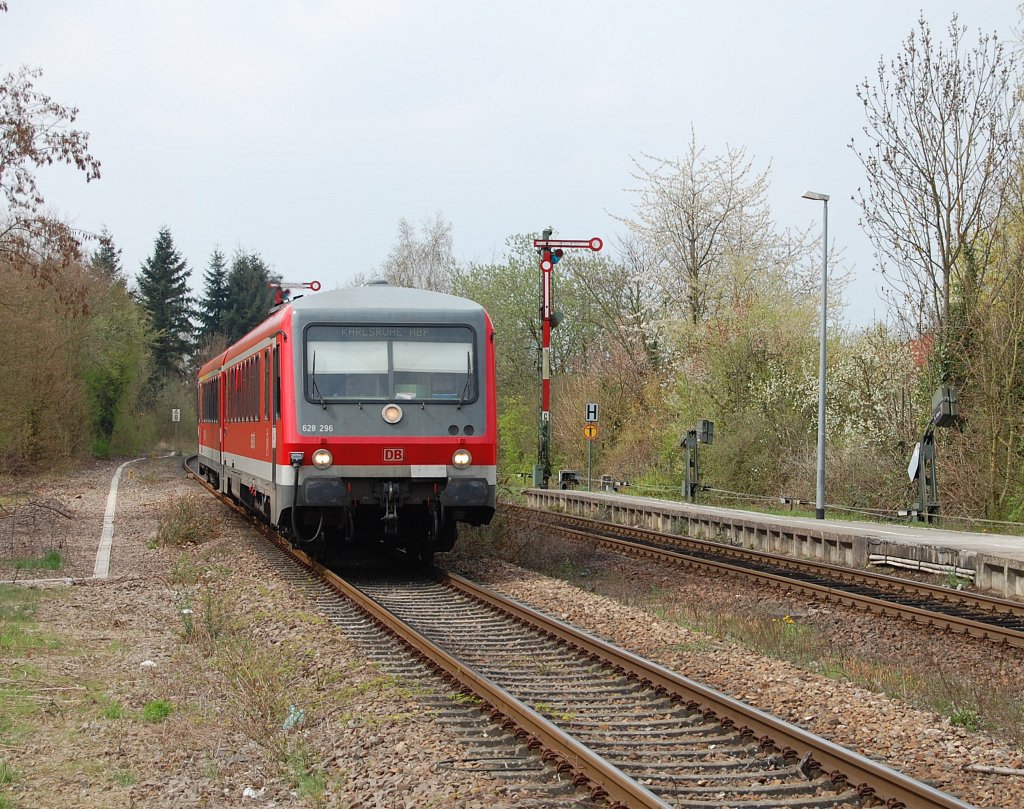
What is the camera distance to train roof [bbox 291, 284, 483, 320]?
13430 millimetres

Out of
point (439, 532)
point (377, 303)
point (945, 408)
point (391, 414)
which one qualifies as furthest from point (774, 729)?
point (945, 408)

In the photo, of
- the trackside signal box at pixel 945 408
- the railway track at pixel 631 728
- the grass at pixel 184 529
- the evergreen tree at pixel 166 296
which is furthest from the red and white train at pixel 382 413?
the evergreen tree at pixel 166 296

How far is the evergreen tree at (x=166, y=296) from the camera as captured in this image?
8044cm

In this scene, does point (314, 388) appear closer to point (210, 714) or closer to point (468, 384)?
point (468, 384)

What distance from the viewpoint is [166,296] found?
80.9 meters

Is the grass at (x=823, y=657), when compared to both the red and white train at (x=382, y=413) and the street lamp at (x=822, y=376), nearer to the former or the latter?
the red and white train at (x=382, y=413)

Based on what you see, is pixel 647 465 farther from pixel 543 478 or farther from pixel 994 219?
pixel 994 219

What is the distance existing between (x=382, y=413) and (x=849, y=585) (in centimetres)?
628

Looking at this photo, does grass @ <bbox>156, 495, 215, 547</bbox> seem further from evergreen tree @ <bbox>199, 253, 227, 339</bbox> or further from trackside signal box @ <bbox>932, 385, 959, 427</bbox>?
evergreen tree @ <bbox>199, 253, 227, 339</bbox>

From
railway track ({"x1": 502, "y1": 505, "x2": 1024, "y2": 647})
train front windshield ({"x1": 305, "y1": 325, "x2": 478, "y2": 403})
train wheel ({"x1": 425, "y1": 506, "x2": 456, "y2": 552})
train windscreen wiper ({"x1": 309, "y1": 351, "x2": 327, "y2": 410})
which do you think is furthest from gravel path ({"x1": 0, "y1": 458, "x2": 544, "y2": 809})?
railway track ({"x1": 502, "y1": 505, "x2": 1024, "y2": 647})

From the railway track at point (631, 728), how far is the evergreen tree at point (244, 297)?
243ft

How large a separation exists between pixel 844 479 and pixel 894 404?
6.74ft

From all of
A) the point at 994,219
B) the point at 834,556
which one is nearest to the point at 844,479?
the point at 994,219

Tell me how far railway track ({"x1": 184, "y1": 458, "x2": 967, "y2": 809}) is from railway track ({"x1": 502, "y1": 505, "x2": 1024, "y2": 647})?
13.5 ft
